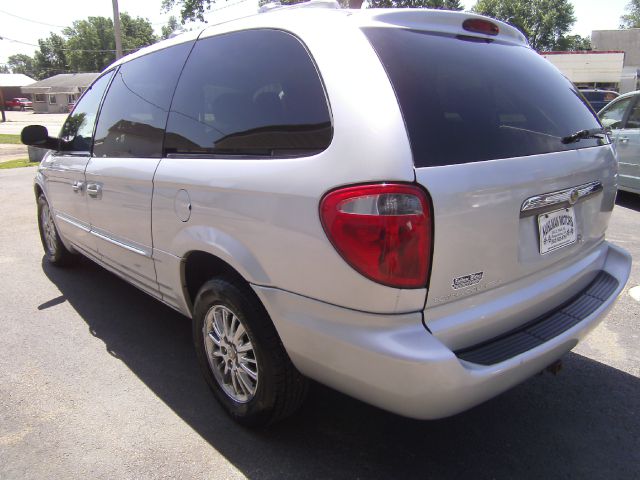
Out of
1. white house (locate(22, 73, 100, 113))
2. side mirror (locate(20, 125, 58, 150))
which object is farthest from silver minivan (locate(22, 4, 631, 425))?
white house (locate(22, 73, 100, 113))

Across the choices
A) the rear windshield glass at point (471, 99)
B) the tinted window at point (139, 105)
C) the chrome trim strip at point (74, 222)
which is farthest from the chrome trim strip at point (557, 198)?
the chrome trim strip at point (74, 222)

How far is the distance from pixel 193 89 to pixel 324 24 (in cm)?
90

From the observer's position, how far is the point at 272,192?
1971 millimetres

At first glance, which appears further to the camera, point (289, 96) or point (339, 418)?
point (339, 418)

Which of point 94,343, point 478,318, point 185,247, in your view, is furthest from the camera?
point 94,343

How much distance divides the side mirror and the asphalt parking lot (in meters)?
1.55

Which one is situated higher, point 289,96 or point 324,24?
point 324,24

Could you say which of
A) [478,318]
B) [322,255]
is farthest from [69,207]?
[478,318]

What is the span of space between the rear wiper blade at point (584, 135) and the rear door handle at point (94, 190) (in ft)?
9.16

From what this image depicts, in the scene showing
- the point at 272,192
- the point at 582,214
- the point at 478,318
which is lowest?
the point at 478,318

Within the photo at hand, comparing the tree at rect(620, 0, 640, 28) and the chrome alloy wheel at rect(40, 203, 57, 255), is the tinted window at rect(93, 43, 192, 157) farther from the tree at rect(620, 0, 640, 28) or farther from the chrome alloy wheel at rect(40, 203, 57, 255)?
the tree at rect(620, 0, 640, 28)

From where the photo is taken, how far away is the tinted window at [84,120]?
3704 millimetres

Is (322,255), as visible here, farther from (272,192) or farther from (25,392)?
(25,392)

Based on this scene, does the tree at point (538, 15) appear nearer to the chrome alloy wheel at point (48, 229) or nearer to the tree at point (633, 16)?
the tree at point (633, 16)
